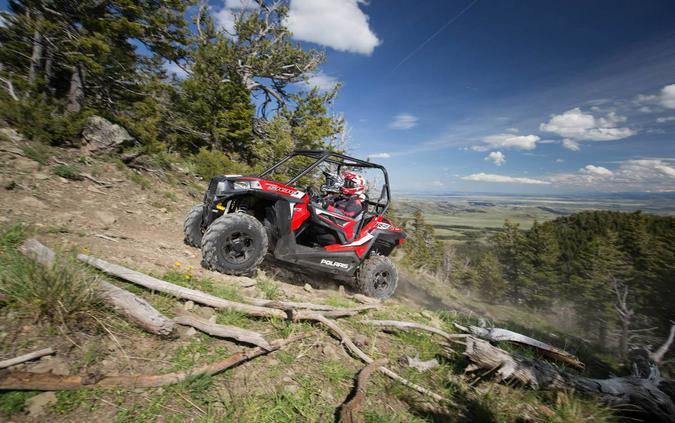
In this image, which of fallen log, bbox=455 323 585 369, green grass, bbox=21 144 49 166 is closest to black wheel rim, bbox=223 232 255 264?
fallen log, bbox=455 323 585 369

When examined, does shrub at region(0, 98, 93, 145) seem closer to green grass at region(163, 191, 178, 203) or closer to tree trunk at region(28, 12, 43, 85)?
tree trunk at region(28, 12, 43, 85)

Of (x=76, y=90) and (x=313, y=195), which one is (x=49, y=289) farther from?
(x=76, y=90)

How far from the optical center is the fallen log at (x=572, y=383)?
2738mm

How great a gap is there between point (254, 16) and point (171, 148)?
11457 millimetres

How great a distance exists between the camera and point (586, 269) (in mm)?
28203

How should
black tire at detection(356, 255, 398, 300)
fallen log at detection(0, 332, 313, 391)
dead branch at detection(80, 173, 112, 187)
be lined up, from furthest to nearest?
dead branch at detection(80, 173, 112, 187)
black tire at detection(356, 255, 398, 300)
fallen log at detection(0, 332, 313, 391)

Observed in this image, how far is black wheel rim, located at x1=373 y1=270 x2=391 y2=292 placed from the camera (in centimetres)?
588

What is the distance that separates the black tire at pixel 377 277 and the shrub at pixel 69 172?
641 centimetres

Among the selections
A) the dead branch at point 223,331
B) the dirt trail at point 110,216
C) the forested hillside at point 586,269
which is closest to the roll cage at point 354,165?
the dirt trail at point 110,216

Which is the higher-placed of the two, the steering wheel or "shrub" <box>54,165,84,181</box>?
"shrub" <box>54,165,84,181</box>

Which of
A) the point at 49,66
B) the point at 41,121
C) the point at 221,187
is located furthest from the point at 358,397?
the point at 49,66

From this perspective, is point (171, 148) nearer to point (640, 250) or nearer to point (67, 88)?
point (67, 88)

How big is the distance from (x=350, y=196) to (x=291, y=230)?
2.00 m

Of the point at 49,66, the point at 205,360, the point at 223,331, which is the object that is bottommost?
the point at 205,360
